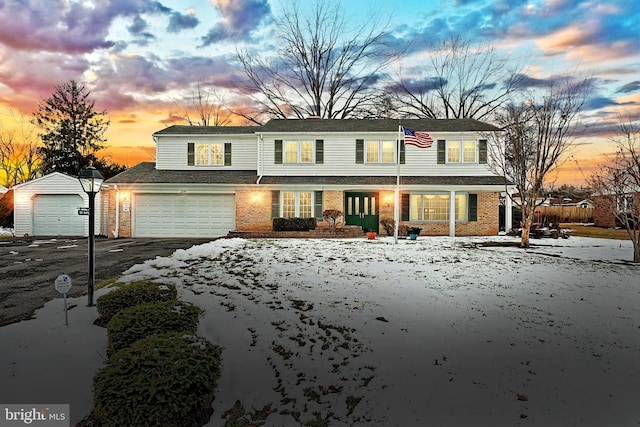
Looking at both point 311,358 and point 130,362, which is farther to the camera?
point 311,358

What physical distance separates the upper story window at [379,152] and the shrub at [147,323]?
15511 mm

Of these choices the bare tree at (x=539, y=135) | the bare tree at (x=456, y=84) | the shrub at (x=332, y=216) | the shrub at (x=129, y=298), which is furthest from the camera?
the bare tree at (x=456, y=84)

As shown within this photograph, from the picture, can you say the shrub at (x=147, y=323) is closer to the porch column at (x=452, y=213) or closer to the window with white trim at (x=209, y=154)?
the porch column at (x=452, y=213)

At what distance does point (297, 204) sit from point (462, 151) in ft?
29.7

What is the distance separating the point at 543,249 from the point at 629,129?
182 inches

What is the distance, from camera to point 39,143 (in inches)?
1160

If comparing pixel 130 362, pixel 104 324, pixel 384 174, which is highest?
pixel 384 174

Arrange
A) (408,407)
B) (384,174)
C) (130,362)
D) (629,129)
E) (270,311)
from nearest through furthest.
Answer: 1. (130,362)
2. (408,407)
3. (270,311)
4. (629,129)
5. (384,174)

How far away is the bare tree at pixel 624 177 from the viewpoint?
10523 millimetres

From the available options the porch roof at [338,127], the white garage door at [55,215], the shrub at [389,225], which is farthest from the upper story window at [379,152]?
the white garage door at [55,215]

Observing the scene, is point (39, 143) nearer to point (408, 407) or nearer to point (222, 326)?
point (222, 326)

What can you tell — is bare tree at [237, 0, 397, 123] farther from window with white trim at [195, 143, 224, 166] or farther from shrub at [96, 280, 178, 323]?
shrub at [96, 280, 178, 323]

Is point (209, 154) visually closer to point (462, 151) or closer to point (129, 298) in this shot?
point (462, 151)

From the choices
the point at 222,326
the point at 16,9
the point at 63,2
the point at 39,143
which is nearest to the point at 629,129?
the point at 222,326
